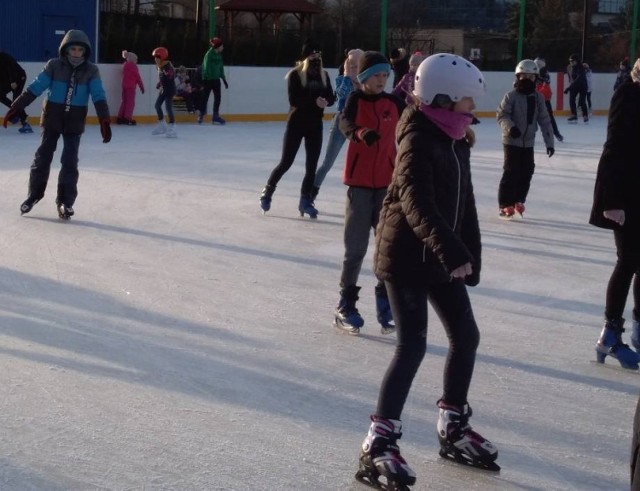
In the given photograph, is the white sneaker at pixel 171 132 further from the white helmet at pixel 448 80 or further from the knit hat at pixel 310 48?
the white helmet at pixel 448 80

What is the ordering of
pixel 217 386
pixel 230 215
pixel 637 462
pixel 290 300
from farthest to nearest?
pixel 230 215, pixel 290 300, pixel 217 386, pixel 637 462

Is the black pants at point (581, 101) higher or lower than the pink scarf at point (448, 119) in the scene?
lower

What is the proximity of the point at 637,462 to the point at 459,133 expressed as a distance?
1.58m

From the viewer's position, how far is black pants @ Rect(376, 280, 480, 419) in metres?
3.55

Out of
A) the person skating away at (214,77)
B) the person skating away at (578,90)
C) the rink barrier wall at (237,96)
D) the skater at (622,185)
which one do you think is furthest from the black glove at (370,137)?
the person skating away at (578,90)

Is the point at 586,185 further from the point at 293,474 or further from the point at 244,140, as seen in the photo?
the point at 293,474

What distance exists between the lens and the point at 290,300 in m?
6.25

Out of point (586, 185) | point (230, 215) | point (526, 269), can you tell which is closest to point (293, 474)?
point (526, 269)

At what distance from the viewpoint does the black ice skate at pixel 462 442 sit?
371 centimetres

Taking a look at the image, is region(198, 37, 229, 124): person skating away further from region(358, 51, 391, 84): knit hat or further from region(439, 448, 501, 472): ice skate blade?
region(439, 448, 501, 472): ice skate blade

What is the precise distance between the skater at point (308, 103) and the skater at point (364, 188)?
9.28 feet

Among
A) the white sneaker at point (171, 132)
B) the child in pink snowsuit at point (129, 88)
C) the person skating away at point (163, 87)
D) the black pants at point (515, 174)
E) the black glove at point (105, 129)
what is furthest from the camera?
the child in pink snowsuit at point (129, 88)

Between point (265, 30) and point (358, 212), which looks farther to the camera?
point (265, 30)

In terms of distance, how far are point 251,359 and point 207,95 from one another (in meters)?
15.4
